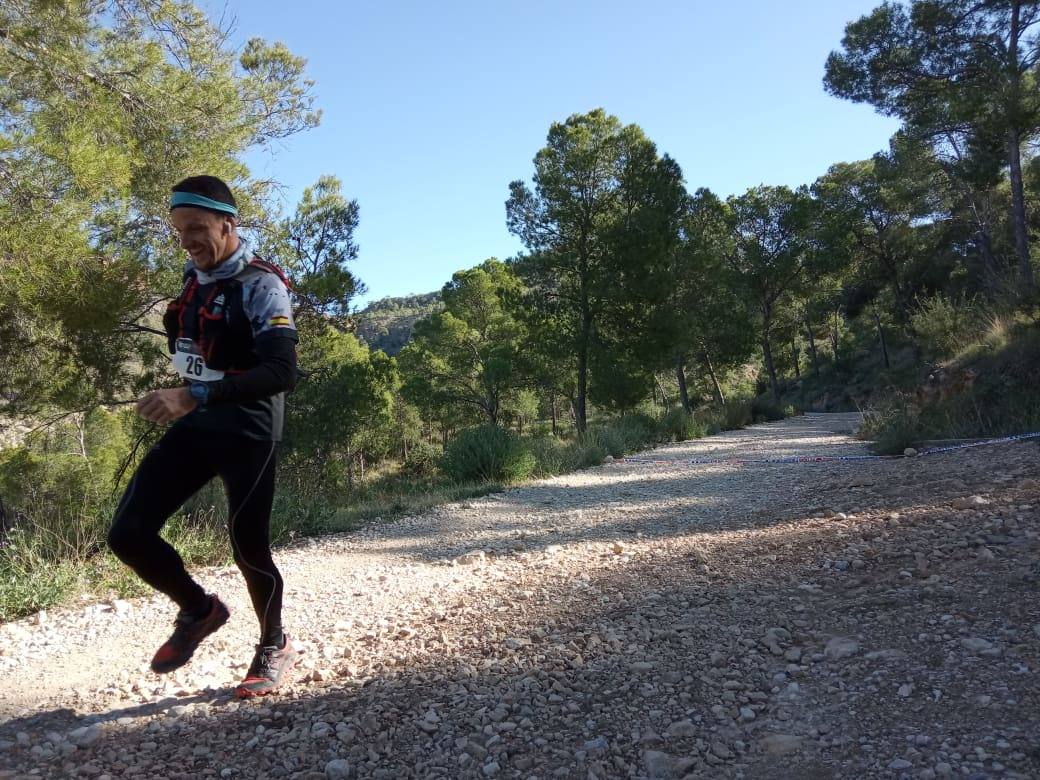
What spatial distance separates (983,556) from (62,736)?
11.2 feet

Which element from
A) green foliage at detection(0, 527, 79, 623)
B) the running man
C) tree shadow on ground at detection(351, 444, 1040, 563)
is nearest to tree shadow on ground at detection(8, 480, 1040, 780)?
the running man

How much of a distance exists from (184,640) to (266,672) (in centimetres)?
29

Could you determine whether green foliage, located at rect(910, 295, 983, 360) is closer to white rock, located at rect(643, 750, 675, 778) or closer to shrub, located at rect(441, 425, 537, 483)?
shrub, located at rect(441, 425, 537, 483)

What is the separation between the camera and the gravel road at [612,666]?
1610 mm

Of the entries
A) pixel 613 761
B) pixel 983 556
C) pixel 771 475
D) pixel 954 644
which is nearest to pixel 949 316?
pixel 771 475

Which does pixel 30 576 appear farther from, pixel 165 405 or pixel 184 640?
pixel 165 405

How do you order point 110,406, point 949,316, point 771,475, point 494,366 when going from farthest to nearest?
point 494,366
point 949,316
point 110,406
point 771,475

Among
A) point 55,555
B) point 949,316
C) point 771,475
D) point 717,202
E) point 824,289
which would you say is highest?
point 717,202

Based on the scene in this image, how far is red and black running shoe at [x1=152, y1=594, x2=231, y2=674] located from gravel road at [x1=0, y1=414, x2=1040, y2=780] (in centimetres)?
16

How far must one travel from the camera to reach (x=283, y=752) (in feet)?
5.71

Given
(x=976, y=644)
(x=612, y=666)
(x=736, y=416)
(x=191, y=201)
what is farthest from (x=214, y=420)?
(x=736, y=416)

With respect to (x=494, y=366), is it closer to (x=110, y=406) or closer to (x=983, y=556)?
(x=110, y=406)

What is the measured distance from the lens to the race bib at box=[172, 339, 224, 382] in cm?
199

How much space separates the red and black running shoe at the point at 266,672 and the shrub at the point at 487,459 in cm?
562
